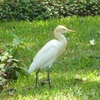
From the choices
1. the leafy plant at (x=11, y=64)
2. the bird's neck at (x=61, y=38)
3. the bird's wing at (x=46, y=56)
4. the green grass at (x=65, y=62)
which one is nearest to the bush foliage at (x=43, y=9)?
the green grass at (x=65, y=62)

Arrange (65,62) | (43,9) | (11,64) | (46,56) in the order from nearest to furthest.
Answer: (46,56), (11,64), (65,62), (43,9)

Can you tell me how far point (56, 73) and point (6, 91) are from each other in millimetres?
1126

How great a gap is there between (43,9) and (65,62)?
4264mm

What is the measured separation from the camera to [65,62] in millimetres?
7605

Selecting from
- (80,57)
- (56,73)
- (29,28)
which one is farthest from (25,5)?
(56,73)

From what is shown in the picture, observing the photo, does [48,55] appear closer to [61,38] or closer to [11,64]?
[61,38]

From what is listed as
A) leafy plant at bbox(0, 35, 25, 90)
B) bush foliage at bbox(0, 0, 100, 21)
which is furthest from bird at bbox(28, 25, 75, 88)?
bush foliage at bbox(0, 0, 100, 21)

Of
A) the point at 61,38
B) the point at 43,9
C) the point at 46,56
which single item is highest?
the point at 61,38

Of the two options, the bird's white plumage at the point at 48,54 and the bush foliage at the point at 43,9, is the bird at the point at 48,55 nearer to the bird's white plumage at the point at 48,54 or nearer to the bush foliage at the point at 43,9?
the bird's white plumage at the point at 48,54

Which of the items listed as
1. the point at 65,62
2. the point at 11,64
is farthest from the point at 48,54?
the point at 65,62

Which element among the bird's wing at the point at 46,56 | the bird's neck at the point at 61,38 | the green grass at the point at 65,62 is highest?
the bird's neck at the point at 61,38

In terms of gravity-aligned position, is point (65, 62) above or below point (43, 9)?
above

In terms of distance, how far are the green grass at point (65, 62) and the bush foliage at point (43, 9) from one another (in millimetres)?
584

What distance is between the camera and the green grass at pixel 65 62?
19.5ft
